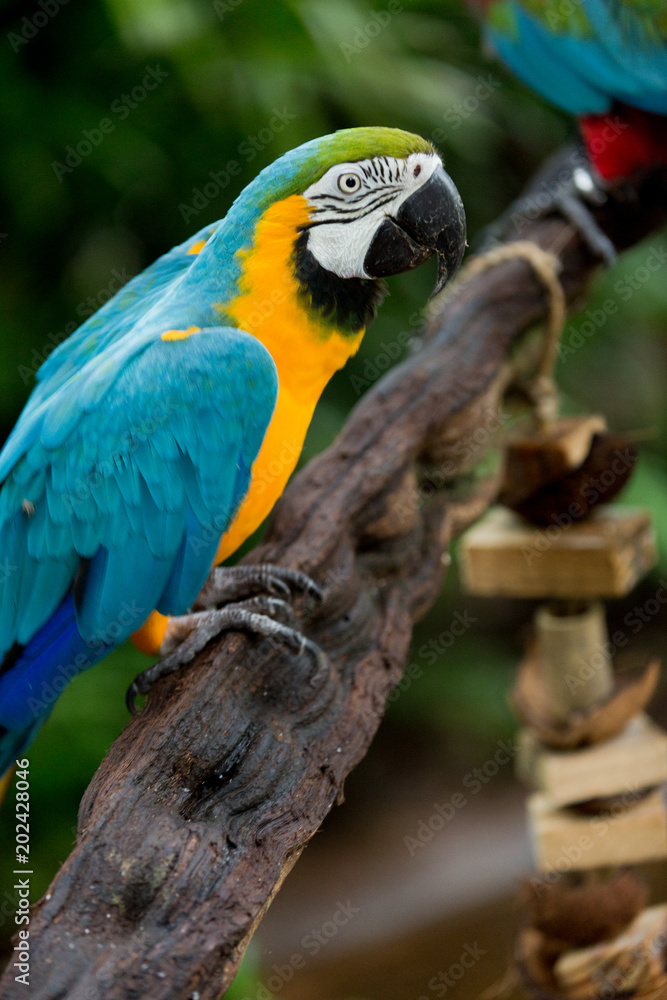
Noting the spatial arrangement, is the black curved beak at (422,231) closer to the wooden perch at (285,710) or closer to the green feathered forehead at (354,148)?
the green feathered forehead at (354,148)

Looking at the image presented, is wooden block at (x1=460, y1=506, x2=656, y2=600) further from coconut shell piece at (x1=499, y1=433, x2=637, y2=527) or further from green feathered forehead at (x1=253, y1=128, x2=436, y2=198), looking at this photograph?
green feathered forehead at (x1=253, y1=128, x2=436, y2=198)

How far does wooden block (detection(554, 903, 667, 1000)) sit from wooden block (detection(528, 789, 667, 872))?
0.09 m

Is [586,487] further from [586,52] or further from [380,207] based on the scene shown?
[586,52]

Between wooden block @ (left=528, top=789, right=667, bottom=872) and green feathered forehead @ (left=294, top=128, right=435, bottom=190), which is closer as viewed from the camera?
green feathered forehead @ (left=294, top=128, right=435, bottom=190)

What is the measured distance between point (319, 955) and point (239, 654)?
2030 mm

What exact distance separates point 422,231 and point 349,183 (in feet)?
0.29

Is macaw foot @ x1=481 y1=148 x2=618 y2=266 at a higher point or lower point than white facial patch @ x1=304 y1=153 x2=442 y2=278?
lower

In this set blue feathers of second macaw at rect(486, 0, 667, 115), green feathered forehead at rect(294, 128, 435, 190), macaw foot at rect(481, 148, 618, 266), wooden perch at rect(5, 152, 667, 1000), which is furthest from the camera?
blue feathers of second macaw at rect(486, 0, 667, 115)

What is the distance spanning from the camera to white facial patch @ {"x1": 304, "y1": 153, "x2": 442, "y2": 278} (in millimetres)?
823

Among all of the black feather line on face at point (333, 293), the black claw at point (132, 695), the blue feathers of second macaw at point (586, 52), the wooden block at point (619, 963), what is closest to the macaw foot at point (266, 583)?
the black claw at point (132, 695)

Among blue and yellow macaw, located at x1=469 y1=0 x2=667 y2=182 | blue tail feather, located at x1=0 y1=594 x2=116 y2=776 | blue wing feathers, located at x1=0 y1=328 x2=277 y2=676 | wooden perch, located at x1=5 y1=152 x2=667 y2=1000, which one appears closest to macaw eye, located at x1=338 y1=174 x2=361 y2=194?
blue wing feathers, located at x1=0 y1=328 x2=277 y2=676

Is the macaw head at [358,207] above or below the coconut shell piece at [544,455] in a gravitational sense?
above

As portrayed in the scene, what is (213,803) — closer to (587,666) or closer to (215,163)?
(587,666)

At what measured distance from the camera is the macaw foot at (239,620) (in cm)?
90
